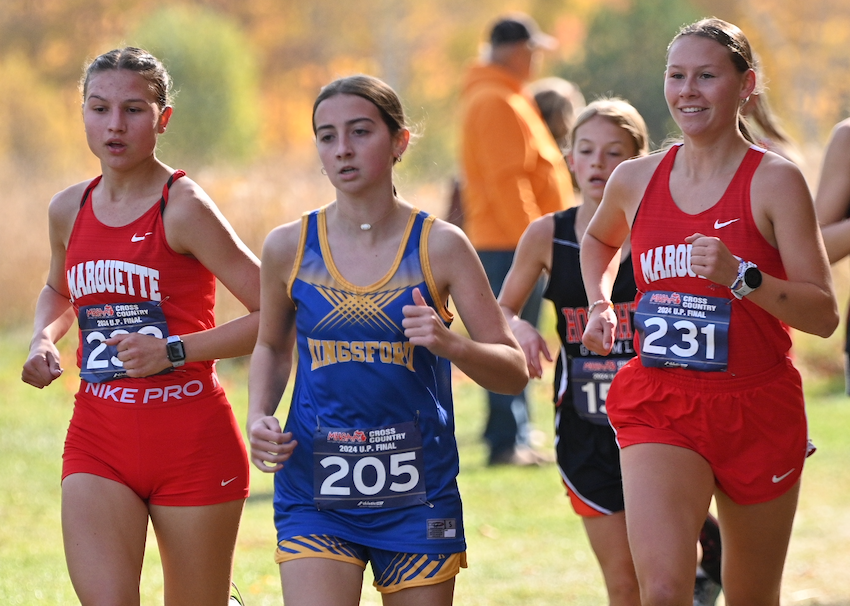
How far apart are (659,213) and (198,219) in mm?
1440

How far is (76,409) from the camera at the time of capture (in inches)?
145

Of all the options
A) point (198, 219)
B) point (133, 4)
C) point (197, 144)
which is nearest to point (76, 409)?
point (198, 219)

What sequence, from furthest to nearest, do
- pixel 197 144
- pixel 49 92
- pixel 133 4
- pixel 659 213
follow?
1. pixel 133 4
2. pixel 49 92
3. pixel 197 144
4. pixel 659 213

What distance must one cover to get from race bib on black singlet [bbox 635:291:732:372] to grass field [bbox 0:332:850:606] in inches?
95.9

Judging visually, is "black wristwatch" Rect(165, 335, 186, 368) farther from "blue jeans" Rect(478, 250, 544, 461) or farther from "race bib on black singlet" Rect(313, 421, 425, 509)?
"blue jeans" Rect(478, 250, 544, 461)

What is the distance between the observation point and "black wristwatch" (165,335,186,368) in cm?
355

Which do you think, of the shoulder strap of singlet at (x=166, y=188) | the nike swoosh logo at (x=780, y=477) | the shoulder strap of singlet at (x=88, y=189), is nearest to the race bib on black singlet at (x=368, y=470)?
the shoulder strap of singlet at (x=166, y=188)

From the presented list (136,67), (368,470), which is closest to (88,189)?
(136,67)

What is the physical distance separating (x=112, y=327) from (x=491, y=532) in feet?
12.7

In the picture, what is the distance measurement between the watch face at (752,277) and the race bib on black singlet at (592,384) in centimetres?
105

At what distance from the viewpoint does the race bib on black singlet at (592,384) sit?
4230 millimetres

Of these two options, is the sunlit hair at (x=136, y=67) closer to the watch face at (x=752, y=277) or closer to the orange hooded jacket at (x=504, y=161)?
the watch face at (x=752, y=277)

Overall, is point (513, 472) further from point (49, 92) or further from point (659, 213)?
point (49, 92)

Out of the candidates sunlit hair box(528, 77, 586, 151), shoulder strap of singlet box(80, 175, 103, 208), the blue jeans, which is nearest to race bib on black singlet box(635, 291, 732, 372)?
shoulder strap of singlet box(80, 175, 103, 208)
